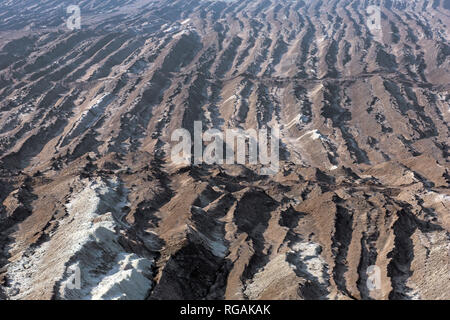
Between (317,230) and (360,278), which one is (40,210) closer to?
(317,230)

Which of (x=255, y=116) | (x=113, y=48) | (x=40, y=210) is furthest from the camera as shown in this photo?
(x=113, y=48)

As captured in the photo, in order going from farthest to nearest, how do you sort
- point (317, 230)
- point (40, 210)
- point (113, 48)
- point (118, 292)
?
point (113, 48)
point (40, 210)
point (317, 230)
point (118, 292)

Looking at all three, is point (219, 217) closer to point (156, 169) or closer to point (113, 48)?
point (156, 169)

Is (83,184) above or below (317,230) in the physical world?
above

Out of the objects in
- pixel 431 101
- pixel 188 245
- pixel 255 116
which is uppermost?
pixel 188 245

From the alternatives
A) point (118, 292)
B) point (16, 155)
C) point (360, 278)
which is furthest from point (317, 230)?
point (16, 155)

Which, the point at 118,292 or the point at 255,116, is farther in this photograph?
the point at 255,116
